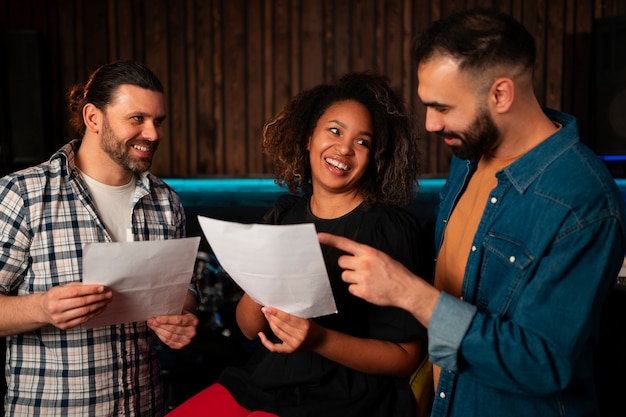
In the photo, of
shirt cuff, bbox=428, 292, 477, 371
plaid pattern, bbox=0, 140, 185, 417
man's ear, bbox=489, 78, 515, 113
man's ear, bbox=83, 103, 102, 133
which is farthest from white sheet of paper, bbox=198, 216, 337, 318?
man's ear, bbox=83, 103, 102, 133

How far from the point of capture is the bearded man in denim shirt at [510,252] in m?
1.02

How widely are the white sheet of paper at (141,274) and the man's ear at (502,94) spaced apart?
669 mm

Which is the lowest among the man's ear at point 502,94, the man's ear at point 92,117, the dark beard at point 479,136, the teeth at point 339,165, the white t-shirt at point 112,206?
the white t-shirt at point 112,206

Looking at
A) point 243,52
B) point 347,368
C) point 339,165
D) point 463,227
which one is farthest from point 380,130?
point 243,52

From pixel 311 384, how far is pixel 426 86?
69cm

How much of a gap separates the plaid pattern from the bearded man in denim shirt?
746 mm

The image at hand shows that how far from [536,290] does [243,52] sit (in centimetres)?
659

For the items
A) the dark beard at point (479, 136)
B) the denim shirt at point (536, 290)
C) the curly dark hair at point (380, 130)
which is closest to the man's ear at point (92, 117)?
the curly dark hair at point (380, 130)

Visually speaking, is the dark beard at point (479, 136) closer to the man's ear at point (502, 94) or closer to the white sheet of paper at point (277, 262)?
the man's ear at point (502, 94)

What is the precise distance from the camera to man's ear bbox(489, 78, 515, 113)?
3.71 ft

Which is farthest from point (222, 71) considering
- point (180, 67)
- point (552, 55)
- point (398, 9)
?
point (552, 55)

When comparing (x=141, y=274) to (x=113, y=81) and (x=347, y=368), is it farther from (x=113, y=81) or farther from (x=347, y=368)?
(x=113, y=81)

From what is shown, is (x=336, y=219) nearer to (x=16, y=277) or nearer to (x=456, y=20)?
(x=456, y=20)

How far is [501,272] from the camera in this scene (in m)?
1.13
